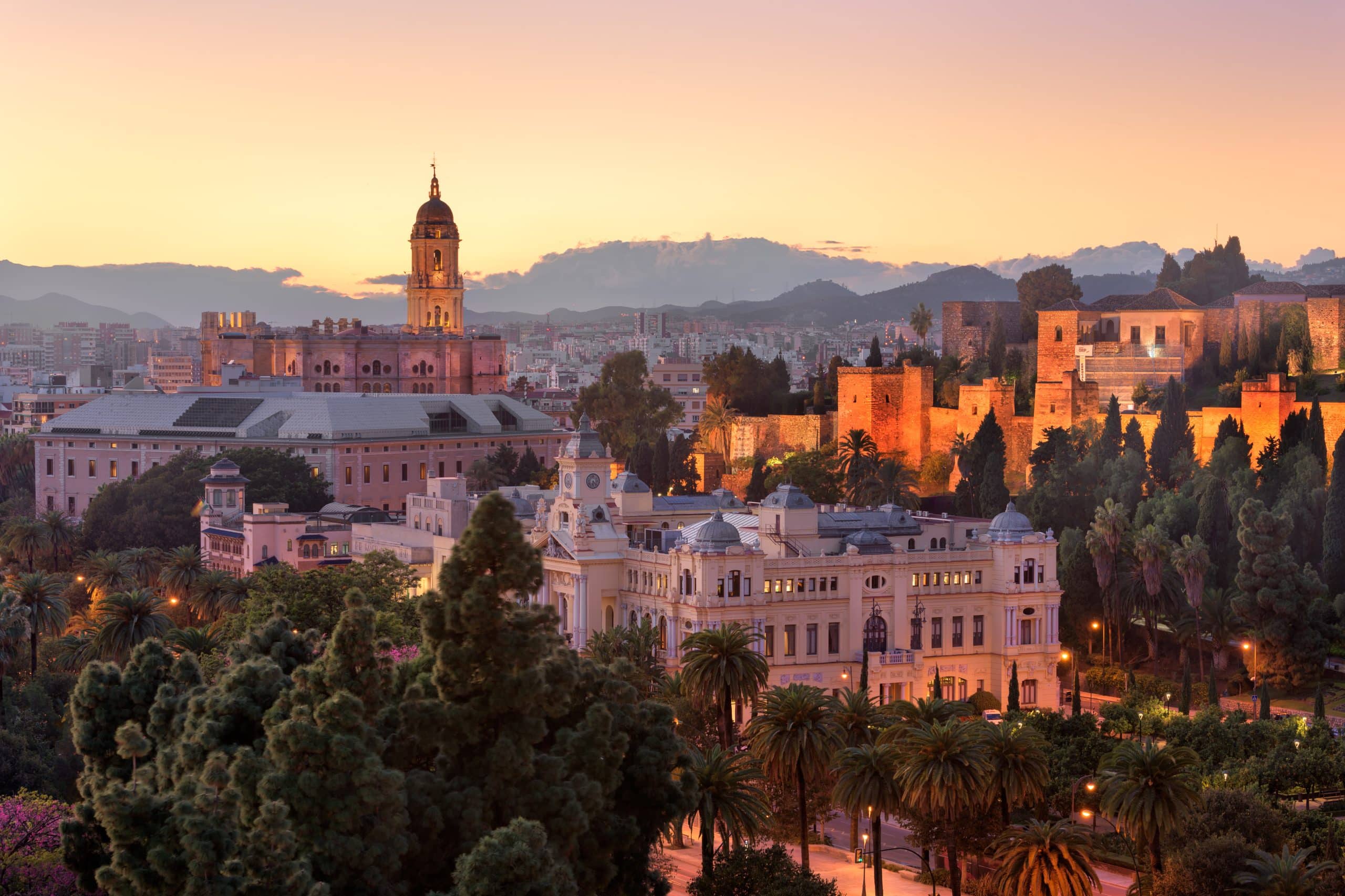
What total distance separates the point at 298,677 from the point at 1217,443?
55.9 metres

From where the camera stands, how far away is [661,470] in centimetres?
10044

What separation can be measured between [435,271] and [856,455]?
66.5m

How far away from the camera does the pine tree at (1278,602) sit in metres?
61.8

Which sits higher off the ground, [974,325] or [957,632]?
[974,325]

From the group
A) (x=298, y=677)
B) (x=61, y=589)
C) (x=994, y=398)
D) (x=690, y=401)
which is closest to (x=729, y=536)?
(x=61, y=589)

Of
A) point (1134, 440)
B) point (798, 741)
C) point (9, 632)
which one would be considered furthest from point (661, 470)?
point (798, 741)

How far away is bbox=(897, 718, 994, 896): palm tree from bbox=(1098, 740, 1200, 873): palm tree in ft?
8.42

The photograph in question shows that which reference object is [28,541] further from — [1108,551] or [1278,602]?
[1278,602]

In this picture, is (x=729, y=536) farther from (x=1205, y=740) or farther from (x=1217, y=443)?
(x=1217, y=443)

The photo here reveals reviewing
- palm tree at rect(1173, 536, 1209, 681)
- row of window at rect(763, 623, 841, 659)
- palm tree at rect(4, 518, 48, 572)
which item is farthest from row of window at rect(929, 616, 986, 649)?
palm tree at rect(4, 518, 48, 572)

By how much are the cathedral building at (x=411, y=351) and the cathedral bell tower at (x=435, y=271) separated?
0.06 meters

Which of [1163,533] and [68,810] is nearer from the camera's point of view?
[68,810]

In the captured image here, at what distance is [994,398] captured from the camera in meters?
94.4

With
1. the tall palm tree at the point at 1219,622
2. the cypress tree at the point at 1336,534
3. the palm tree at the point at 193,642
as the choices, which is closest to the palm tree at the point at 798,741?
the palm tree at the point at 193,642
